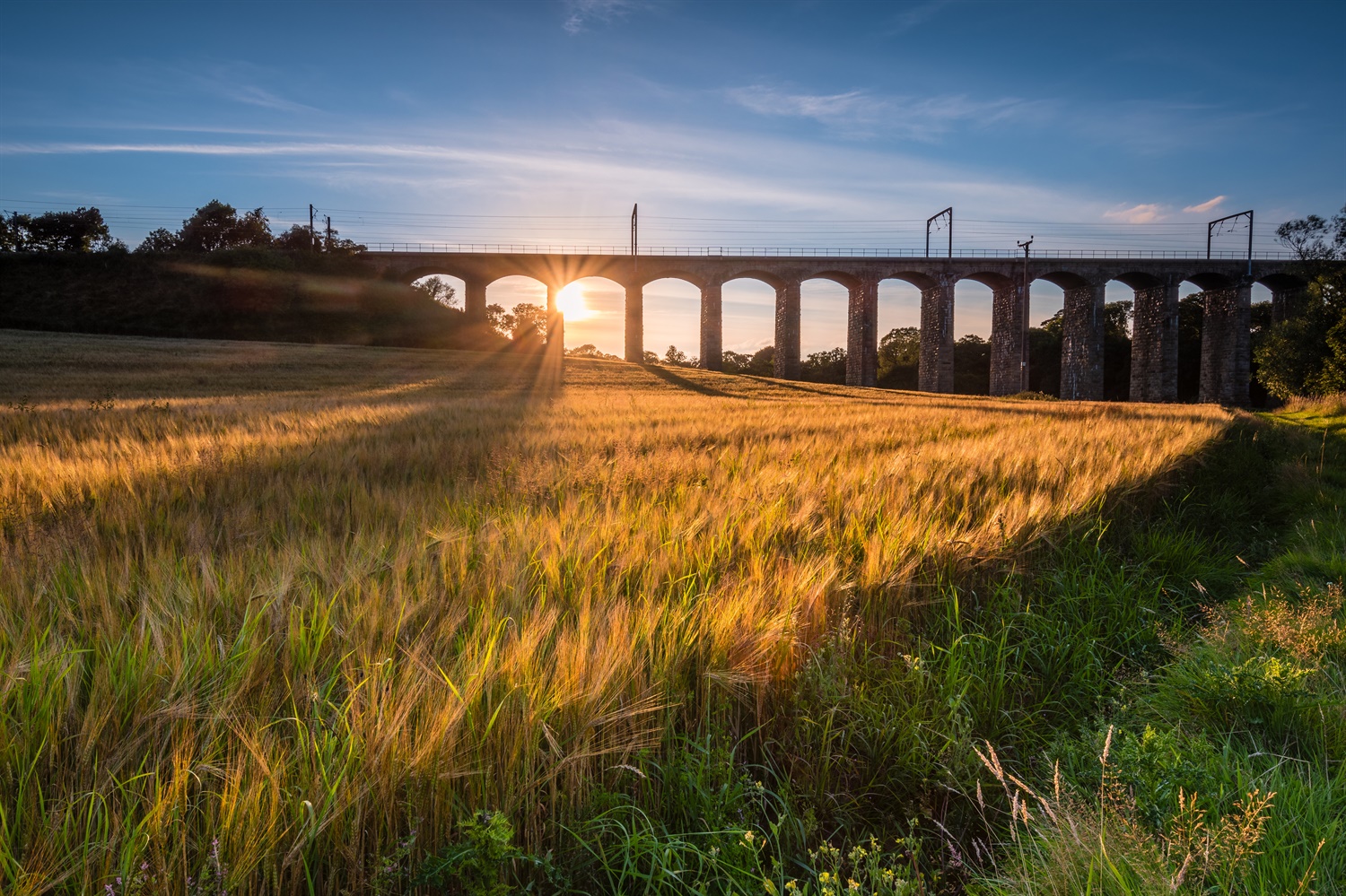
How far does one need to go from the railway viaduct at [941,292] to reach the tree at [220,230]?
2138cm

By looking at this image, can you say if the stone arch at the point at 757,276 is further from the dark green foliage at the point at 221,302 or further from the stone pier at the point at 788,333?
the dark green foliage at the point at 221,302

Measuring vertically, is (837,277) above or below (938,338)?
→ above

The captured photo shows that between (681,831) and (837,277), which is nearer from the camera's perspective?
(681,831)

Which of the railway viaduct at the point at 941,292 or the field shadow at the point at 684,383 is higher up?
the railway viaduct at the point at 941,292

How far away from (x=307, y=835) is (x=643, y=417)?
23.8 ft

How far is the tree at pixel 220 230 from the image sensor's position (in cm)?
6388

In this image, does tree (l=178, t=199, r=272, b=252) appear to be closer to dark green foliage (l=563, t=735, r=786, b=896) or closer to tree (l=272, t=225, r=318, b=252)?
tree (l=272, t=225, r=318, b=252)

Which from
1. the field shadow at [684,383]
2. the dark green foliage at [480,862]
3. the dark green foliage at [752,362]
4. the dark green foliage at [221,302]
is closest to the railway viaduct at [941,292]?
the dark green foliage at [221,302]

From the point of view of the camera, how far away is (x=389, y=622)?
55.7 inches

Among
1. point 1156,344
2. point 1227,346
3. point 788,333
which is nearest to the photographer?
point 788,333

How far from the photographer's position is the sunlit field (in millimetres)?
938

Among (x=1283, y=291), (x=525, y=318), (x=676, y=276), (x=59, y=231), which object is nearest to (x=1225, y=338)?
(x=1283, y=291)

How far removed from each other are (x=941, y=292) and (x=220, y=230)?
72.4 metres

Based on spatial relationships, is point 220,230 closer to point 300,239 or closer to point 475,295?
point 300,239
